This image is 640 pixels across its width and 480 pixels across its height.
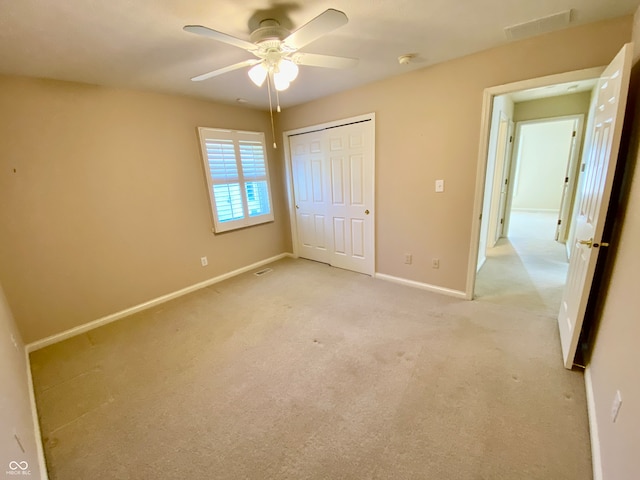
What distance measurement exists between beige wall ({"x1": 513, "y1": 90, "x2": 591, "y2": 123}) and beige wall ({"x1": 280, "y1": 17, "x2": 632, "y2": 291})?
327cm

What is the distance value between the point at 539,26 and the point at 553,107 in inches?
140

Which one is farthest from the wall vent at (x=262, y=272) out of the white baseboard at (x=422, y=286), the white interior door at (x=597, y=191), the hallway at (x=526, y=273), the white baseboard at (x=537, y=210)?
the white baseboard at (x=537, y=210)

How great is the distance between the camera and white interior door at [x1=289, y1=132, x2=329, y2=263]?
3762 mm

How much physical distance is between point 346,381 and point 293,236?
9.51ft

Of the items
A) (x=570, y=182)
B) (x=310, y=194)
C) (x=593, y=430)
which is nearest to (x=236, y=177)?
(x=310, y=194)

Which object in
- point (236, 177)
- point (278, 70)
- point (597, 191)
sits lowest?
point (597, 191)

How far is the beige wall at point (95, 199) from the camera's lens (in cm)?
225

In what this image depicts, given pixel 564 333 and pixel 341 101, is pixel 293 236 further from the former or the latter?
pixel 564 333

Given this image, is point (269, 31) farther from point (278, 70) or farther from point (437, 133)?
point (437, 133)

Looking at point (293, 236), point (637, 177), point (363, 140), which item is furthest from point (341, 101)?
Result: point (637, 177)

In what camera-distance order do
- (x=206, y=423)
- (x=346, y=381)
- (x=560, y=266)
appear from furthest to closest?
(x=560, y=266) → (x=346, y=381) → (x=206, y=423)

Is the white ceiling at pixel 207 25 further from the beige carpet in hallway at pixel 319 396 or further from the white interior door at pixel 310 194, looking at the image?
the beige carpet in hallway at pixel 319 396

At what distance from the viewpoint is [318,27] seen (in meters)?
1.30

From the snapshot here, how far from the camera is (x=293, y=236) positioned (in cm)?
447
